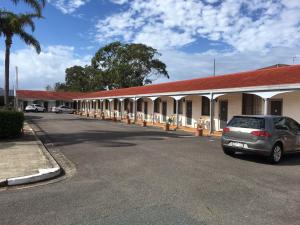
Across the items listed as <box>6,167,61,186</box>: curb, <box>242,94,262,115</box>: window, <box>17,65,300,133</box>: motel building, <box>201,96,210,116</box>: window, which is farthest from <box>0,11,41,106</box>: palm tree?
<box>6,167,61,186</box>: curb

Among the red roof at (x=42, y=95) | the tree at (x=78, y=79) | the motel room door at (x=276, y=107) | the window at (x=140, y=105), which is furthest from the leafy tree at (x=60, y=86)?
the motel room door at (x=276, y=107)

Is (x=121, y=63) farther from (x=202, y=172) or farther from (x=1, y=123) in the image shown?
(x=202, y=172)

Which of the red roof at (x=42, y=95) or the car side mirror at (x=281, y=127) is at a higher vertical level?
the red roof at (x=42, y=95)

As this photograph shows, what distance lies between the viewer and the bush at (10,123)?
1519 centimetres

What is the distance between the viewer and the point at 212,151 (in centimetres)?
1293

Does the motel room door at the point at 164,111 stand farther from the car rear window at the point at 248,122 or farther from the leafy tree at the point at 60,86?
the leafy tree at the point at 60,86

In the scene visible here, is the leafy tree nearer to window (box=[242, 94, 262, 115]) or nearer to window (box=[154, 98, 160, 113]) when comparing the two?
window (box=[154, 98, 160, 113])

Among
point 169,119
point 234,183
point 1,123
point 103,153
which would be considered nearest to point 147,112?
point 169,119

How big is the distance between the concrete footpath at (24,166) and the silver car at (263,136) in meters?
5.55

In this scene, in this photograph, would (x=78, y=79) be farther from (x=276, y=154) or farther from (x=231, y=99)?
(x=276, y=154)

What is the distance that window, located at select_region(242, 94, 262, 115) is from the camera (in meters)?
19.9

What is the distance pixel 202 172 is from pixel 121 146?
19.0 feet

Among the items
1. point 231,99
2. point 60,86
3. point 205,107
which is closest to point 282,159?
point 231,99

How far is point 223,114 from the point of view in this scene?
22.3m
